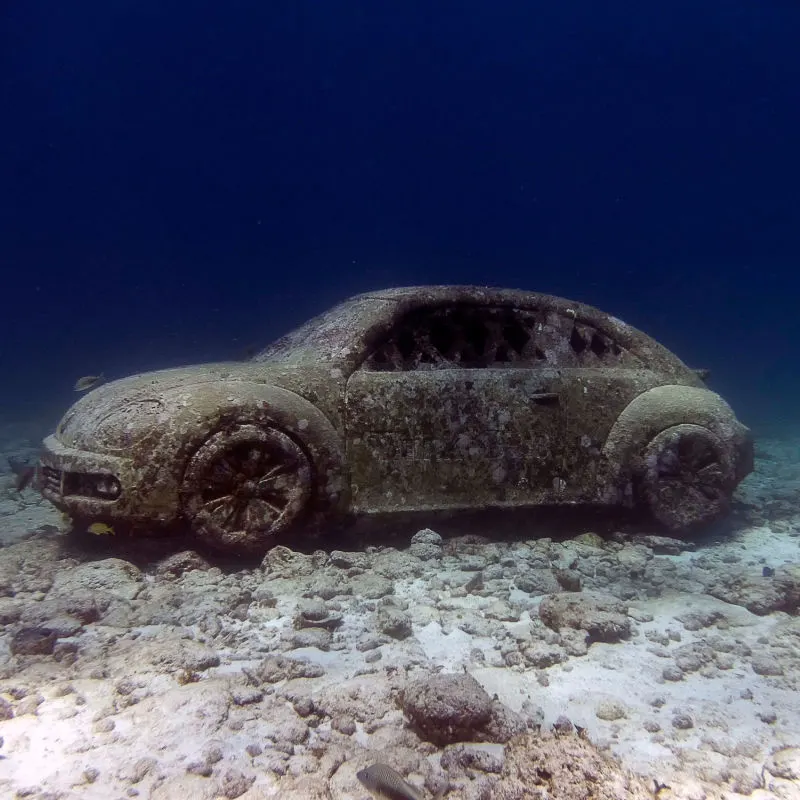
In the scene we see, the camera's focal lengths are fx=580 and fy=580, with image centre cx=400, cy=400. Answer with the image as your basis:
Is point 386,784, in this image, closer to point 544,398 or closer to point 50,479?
point 544,398

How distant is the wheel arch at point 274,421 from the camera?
4039mm

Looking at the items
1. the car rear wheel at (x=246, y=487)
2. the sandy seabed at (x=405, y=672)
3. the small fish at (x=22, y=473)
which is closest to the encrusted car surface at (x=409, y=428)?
the car rear wheel at (x=246, y=487)

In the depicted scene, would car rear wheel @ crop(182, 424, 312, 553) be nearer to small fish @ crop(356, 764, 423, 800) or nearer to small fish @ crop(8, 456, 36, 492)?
small fish @ crop(356, 764, 423, 800)

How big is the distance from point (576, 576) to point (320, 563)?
69.2 inches

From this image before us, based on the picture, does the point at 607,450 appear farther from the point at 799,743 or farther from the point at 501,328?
the point at 799,743

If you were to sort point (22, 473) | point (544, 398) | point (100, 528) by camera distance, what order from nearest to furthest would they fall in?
point (100, 528), point (544, 398), point (22, 473)

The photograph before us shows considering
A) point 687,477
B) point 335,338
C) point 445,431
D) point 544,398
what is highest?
point 335,338

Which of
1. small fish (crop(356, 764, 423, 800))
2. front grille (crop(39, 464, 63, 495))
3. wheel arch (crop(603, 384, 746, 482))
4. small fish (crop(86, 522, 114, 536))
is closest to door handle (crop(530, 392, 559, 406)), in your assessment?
wheel arch (crop(603, 384, 746, 482))

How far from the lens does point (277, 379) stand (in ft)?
14.7

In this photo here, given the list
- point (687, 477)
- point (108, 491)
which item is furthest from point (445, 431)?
point (108, 491)

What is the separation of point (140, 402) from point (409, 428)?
1999 millimetres

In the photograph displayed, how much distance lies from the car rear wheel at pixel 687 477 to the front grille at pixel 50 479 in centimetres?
456

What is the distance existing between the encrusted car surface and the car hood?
0.02 meters

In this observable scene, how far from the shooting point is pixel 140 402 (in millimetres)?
4242
